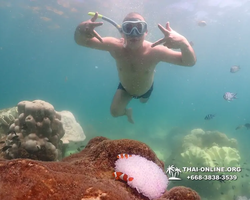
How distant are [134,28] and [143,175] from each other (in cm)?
426

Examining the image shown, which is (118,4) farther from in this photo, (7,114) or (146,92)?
(7,114)

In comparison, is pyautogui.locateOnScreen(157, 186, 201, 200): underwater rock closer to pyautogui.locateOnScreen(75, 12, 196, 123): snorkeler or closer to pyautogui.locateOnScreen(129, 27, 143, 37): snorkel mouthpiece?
pyautogui.locateOnScreen(75, 12, 196, 123): snorkeler

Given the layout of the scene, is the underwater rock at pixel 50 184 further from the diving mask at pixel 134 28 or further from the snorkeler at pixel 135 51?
the diving mask at pixel 134 28

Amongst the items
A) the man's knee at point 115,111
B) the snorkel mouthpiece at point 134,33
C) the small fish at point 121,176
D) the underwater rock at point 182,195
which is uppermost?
the snorkel mouthpiece at point 134,33

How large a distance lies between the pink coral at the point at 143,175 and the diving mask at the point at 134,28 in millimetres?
4012

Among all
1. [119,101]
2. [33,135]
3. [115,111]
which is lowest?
[33,135]

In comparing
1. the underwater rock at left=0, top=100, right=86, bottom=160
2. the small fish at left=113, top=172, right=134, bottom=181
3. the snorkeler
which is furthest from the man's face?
the small fish at left=113, top=172, right=134, bottom=181

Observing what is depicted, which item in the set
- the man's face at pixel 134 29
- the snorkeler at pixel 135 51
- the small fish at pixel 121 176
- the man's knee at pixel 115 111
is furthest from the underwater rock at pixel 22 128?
the man's face at pixel 134 29

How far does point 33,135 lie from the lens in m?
3.90

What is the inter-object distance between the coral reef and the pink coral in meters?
2.26

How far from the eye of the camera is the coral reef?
12.6 feet

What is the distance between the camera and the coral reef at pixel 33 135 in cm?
383

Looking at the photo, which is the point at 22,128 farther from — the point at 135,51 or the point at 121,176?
the point at 135,51

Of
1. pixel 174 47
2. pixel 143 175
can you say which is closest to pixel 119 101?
pixel 174 47
